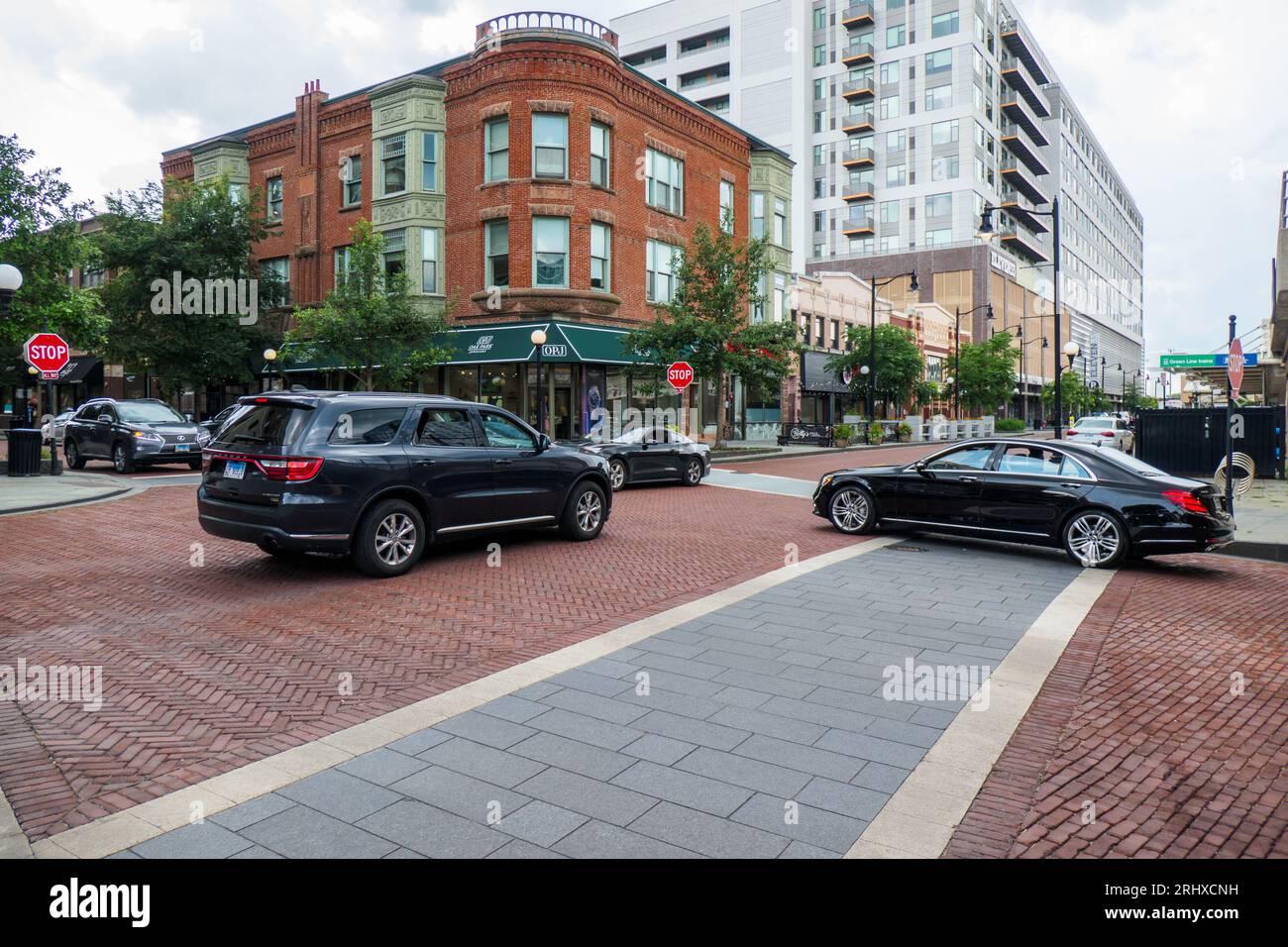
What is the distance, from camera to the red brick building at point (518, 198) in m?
28.9

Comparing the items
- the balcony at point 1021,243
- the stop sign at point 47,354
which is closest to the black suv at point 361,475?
the stop sign at point 47,354

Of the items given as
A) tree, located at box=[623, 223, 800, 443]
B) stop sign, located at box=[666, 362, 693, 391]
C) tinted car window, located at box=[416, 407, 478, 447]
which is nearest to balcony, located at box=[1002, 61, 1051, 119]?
tree, located at box=[623, 223, 800, 443]

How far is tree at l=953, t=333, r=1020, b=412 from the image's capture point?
2324 inches

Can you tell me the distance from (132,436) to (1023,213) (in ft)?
280

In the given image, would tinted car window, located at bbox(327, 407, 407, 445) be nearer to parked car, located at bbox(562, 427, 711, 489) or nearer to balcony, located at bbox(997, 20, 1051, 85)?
parked car, located at bbox(562, 427, 711, 489)

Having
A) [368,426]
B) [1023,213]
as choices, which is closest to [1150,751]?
[368,426]

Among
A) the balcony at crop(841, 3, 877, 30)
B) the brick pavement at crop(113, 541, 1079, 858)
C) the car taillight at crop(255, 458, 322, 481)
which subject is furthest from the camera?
the balcony at crop(841, 3, 877, 30)

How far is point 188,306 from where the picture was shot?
32594 millimetres

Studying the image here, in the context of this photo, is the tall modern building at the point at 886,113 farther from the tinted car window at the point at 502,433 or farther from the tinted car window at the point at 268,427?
the tinted car window at the point at 268,427

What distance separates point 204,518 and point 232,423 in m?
0.98

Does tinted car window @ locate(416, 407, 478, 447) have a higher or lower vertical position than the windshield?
lower

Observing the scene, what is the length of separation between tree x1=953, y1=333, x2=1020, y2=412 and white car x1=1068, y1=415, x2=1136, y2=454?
22.3 metres
